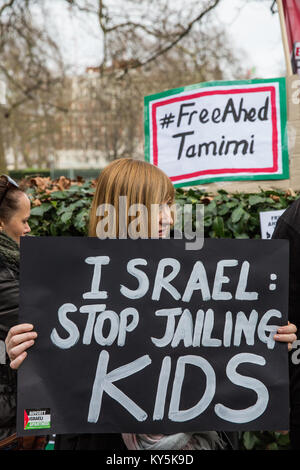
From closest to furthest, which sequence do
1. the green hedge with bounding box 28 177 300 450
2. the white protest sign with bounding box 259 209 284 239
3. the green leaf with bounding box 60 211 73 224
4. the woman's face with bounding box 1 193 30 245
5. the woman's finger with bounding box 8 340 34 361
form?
the woman's finger with bounding box 8 340 34 361, the woman's face with bounding box 1 193 30 245, the white protest sign with bounding box 259 209 284 239, the green hedge with bounding box 28 177 300 450, the green leaf with bounding box 60 211 73 224

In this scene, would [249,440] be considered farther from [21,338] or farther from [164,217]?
[21,338]

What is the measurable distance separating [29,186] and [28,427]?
7.82ft

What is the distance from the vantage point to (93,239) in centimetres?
150

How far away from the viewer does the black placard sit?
1469 millimetres

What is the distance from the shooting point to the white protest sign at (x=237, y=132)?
3.08m

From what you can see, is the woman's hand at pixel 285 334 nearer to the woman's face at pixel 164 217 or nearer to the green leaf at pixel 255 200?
the woman's face at pixel 164 217

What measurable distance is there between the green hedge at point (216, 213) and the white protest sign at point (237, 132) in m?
0.13

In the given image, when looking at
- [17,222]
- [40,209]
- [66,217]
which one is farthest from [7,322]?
[40,209]

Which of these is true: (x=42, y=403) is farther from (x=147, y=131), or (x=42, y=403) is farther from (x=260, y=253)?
(x=147, y=131)

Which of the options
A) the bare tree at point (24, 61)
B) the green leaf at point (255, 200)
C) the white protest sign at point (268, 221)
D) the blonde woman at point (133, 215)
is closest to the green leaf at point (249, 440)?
the white protest sign at point (268, 221)

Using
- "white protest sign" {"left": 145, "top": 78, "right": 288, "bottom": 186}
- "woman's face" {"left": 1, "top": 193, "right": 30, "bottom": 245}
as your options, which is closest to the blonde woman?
"woman's face" {"left": 1, "top": 193, "right": 30, "bottom": 245}

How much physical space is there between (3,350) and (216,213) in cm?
161

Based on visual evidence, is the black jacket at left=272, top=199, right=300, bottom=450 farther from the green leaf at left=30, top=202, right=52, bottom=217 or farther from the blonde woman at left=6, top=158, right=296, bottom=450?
the green leaf at left=30, top=202, right=52, bottom=217

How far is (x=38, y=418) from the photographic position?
57.4 inches
